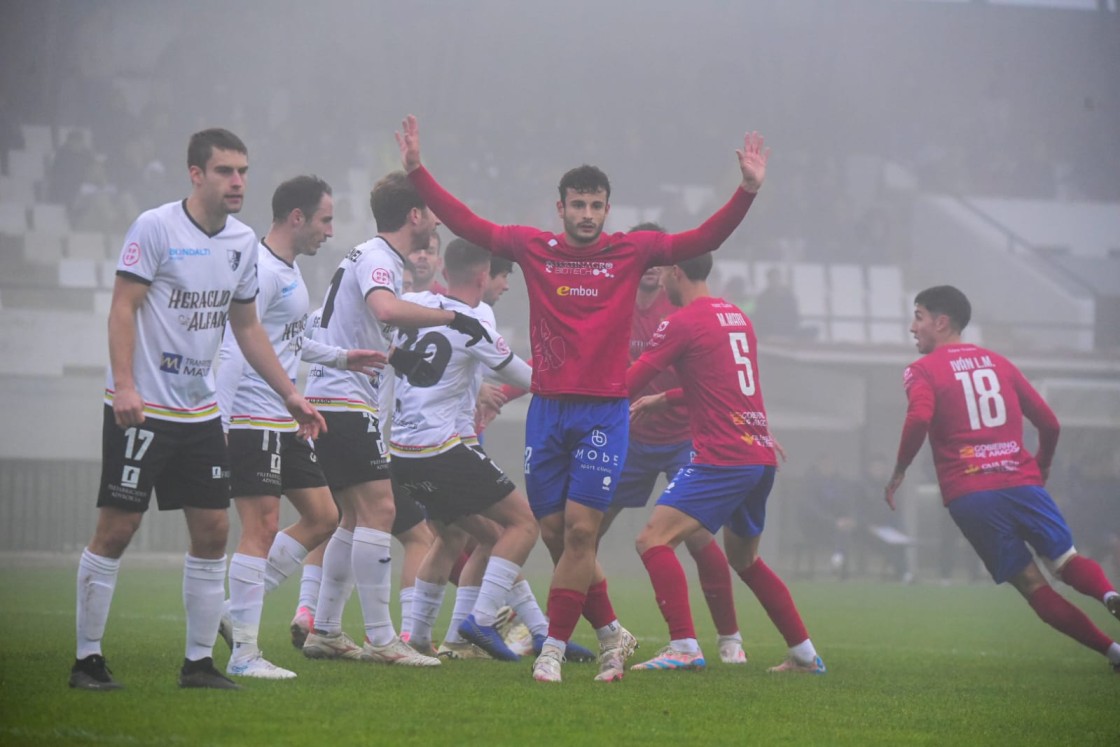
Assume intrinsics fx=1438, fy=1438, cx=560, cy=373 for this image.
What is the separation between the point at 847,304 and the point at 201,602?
22.7 m

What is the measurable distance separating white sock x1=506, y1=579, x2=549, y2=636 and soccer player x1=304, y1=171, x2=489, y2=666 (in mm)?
677

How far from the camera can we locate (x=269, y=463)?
646 centimetres

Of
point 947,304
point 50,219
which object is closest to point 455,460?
point 947,304

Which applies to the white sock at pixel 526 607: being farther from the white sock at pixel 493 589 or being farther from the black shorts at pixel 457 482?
the black shorts at pixel 457 482

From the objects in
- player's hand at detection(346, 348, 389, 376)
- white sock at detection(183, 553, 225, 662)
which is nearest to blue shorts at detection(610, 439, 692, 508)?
player's hand at detection(346, 348, 389, 376)

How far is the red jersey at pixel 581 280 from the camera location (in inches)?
238

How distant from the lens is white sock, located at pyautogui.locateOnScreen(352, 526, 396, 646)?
650 centimetres

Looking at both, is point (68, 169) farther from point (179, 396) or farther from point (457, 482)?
point (179, 396)

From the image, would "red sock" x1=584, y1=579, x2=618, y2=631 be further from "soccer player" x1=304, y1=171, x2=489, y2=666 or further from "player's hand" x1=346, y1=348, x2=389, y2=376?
"player's hand" x1=346, y1=348, x2=389, y2=376

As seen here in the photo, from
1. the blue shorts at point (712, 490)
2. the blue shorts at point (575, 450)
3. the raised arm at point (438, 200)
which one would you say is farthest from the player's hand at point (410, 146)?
the blue shorts at point (712, 490)

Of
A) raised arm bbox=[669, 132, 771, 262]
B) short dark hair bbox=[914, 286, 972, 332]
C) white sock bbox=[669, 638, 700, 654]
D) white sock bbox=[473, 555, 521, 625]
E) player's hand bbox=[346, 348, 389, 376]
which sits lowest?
white sock bbox=[669, 638, 700, 654]

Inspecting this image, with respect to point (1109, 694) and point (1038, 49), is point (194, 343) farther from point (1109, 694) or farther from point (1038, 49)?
point (1038, 49)

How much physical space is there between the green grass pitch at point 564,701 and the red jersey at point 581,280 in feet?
4.27

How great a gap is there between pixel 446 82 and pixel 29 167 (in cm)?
898
